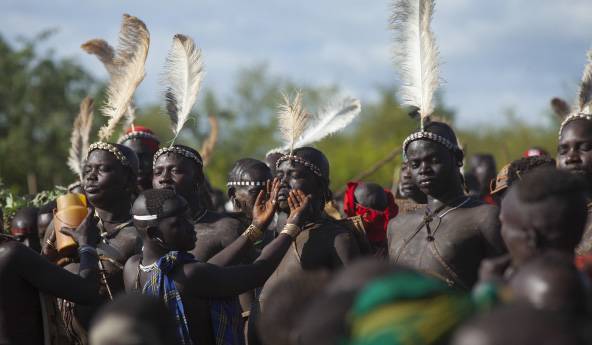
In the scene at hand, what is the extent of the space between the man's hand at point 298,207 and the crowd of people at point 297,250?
12 millimetres

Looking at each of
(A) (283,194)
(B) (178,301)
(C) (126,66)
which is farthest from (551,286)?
(C) (126,66)

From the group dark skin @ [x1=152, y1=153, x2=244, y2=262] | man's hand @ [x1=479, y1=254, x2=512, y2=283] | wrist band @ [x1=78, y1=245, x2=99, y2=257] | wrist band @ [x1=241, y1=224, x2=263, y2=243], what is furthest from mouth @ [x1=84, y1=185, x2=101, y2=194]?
man's hand @ [x1=479, y1=254, x2=512, y2=283]

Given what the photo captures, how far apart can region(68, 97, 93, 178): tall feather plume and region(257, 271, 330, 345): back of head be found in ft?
20.5

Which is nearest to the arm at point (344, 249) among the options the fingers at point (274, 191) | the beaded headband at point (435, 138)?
the fingers at point (274, 191)

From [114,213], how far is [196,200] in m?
0.67

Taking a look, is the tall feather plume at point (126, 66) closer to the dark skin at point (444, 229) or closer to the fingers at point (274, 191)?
the fingers at point (274, 191)

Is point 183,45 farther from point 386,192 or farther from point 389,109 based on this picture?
point 389,109

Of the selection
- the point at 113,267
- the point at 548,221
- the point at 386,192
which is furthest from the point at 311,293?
the point at 386,192

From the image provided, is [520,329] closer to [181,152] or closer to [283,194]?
[283,194]

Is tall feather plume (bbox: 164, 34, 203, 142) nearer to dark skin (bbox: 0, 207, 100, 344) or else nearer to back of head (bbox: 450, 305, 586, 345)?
dark skin (bbox: 0, 207, 100, 344)

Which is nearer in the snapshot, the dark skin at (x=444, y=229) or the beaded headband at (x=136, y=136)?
the dark skin at (x=444, y=229)

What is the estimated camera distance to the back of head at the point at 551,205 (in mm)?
3426

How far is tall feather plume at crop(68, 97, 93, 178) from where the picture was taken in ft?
29.8

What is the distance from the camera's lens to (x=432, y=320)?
265 cm
